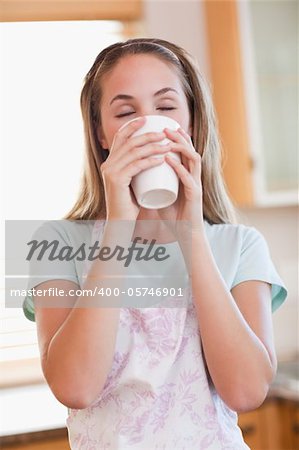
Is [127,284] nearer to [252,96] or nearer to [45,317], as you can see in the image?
[45,317]

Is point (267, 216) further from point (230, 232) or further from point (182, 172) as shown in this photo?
point (182, 172)

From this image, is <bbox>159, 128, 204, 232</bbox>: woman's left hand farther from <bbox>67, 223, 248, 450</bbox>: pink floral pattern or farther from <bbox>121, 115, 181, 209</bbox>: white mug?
<bbox>67, 223, 248, 450</bbox>: pink floral pattern

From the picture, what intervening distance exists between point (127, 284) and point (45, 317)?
0.41ft

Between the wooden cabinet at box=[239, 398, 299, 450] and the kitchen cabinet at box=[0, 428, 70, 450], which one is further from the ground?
the kitchen cabinet at box=[0, 428, 70, 450]

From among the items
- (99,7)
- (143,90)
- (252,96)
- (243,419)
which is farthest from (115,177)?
(99,7)

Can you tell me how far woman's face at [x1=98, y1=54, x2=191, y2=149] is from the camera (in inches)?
39.3

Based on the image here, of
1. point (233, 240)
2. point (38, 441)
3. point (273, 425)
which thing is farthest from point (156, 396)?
point (273, 425)

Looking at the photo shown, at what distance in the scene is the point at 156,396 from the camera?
974 millimetres

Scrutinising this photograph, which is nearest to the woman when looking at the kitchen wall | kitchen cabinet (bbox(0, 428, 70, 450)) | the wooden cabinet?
kitchen cabinet (bbox(0, 428, 70, 450))

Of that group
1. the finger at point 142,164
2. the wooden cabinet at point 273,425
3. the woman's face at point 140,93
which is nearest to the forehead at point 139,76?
the woman's face at point 140,93

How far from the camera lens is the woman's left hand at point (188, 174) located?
97 cm

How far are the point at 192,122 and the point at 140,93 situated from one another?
0.15 meters

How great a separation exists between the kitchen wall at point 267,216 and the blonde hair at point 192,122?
1.93 meters

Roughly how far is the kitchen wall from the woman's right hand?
214 centimetres
